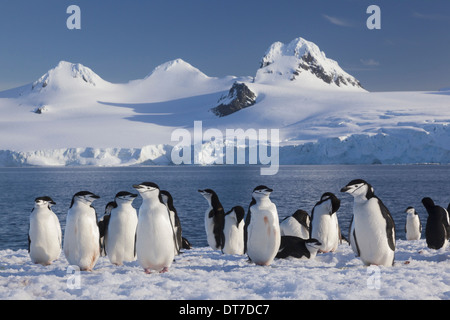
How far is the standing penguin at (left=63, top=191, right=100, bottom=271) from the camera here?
759 cm

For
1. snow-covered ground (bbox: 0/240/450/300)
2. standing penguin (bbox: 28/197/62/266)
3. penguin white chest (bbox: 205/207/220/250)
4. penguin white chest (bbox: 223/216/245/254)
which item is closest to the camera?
snow-covered ground (bbox: 0/240/450/300)

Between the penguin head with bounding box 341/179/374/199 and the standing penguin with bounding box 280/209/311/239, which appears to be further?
the standing penguin with bounding box 280/209/311/239

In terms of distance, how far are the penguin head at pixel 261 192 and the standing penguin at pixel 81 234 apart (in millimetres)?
2481

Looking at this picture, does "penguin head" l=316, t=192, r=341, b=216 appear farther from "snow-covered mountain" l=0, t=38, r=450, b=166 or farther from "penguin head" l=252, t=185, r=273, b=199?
"snow-covered mountain" l=0, t=38, r=450, b=166

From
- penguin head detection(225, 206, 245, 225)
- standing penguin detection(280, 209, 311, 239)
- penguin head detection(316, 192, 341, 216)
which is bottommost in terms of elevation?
standing penguin detection(280, 209, 311, 239)

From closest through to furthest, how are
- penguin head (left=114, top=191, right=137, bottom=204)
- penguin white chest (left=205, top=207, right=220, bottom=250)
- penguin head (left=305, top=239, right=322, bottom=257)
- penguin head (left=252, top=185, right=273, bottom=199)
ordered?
penguin head (left=252, top=185, right=273, bottom=199)
penguin head (left=114, top=191, right=137, bottom=204)
penguin head (left=305, top=239, right=322, bottom=257)
penguin white chest (left=205, top=207, right=220, bottom=250)

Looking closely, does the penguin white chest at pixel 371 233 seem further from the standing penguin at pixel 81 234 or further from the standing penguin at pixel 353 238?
the standing penguin at pixel 81 234

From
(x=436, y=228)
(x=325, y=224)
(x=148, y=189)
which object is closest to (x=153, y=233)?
(x=148, y=189)

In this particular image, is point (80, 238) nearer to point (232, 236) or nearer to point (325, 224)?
point (232, 236)

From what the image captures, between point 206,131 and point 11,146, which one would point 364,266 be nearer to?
point 11,146

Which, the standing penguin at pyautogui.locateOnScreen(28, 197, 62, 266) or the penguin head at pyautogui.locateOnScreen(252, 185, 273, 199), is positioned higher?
the penguin head at pyautogui.locateOnScreen(252, 185, 273, 199)

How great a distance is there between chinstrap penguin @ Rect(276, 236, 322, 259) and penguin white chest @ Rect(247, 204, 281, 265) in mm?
921

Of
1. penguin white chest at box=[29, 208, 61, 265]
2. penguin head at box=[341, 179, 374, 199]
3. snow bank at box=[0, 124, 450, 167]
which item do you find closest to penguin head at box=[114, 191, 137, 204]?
penguin white chest at box=[29, 208, 61, 265]
